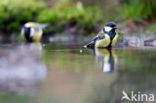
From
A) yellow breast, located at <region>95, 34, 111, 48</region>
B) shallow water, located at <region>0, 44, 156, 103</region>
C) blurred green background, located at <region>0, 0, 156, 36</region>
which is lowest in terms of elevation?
shallow water, located at <region>0, 44, 156, 103</region>

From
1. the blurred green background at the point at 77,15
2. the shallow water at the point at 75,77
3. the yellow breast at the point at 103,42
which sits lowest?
the shallow water at the point at 75,77

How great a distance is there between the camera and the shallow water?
5930mm

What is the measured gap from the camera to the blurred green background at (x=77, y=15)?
1647 cm

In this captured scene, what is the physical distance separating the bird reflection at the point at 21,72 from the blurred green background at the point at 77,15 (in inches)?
213

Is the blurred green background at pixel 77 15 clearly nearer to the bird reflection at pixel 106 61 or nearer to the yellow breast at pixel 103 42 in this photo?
the yellow breast at pixel 103 42

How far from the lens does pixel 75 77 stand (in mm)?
7449

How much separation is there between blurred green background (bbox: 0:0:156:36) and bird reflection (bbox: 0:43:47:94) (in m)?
5.42

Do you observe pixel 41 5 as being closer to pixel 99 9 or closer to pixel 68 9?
pixel 68 9

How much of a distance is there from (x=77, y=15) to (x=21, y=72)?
10.3 metres

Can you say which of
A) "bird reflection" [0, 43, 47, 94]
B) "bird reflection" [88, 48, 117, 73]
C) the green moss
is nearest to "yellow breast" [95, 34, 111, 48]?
"bird reflection" [88, 48, 117, 73]

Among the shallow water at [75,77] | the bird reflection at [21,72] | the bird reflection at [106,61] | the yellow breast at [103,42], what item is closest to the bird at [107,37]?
the yellow breast at [103,42]

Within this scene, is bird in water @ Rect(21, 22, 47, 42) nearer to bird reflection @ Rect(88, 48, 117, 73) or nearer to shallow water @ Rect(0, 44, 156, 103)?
bird reflection @ Rect(88, 48, 117, 73)

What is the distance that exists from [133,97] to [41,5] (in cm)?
1493

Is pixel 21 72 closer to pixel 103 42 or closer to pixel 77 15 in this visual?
pixel 103 42
